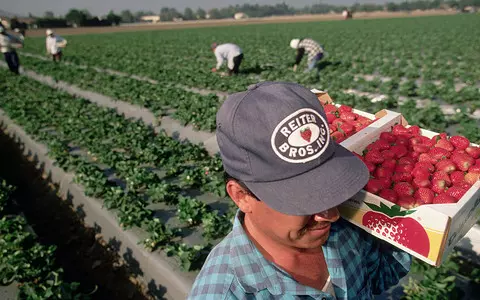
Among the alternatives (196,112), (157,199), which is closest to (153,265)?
(157,199)

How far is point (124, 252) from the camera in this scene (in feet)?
13.4

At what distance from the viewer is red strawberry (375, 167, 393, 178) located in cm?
198

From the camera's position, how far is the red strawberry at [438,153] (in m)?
2.06

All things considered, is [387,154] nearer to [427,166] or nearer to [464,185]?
[427,166]

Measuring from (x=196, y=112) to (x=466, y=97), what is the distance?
21.0ft

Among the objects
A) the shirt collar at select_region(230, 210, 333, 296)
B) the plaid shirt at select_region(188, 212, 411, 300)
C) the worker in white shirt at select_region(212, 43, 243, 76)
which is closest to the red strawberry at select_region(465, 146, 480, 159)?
the plaid shirt at select_region(188, 212, 411, 300)

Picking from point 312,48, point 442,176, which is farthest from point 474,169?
point 312,48

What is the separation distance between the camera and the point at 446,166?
2.00 metres

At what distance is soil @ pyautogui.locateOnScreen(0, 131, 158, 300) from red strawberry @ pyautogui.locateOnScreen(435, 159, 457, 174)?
123 inches

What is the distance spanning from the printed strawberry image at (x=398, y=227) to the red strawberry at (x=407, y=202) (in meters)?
0.15

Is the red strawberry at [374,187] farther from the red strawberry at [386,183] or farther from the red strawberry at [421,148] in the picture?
the red strawberry at [421,148]

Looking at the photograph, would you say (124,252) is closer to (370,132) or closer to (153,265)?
(153,265)

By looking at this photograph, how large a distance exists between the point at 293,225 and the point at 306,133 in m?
0.37

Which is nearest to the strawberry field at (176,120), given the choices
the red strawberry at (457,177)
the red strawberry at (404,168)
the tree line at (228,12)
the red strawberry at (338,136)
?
the red strawberry at (338,136)
